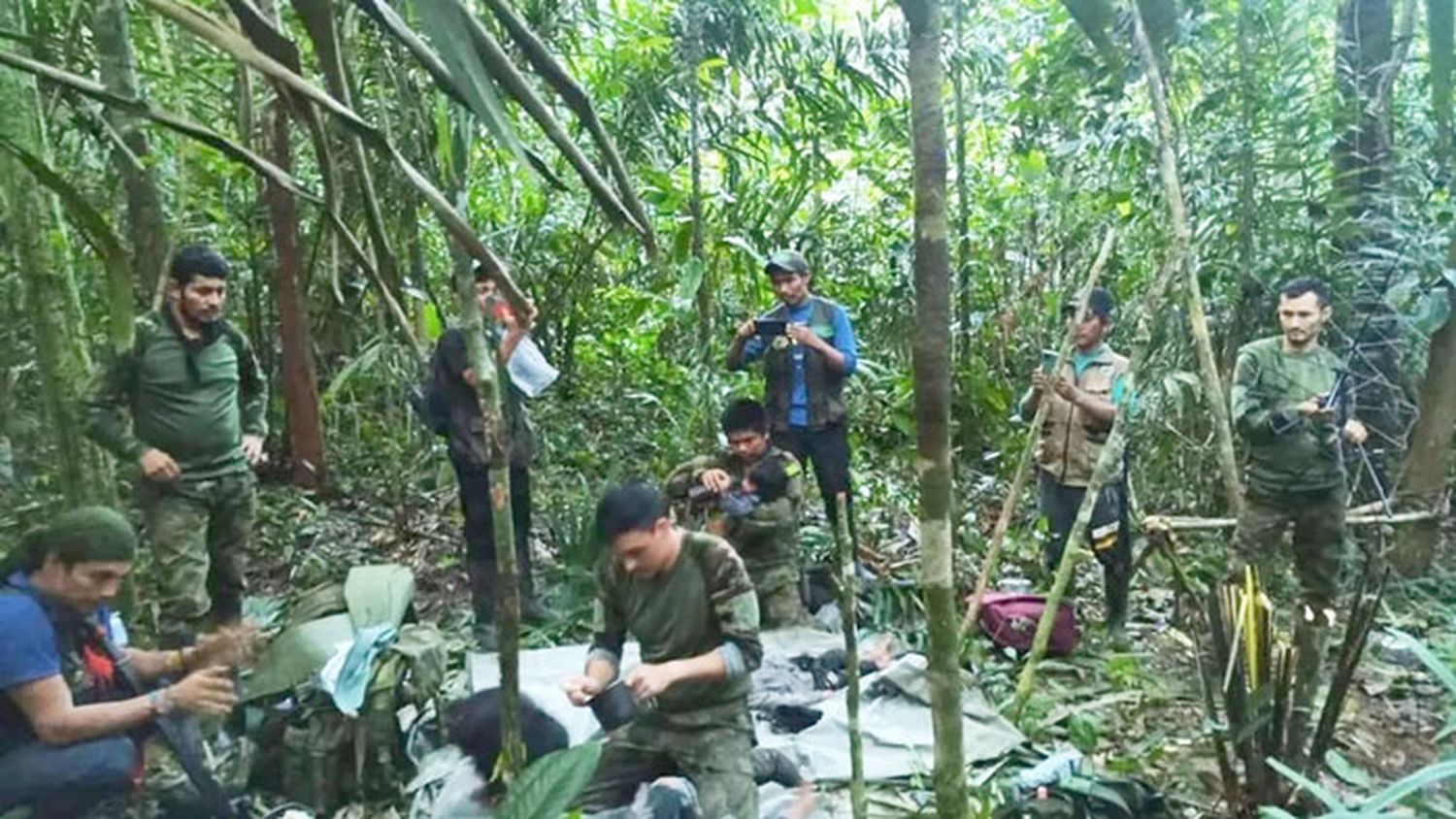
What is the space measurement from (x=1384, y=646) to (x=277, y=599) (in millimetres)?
4450

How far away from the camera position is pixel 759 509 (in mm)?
4715

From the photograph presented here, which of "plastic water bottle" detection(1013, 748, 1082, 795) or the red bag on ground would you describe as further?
the red bag on ground

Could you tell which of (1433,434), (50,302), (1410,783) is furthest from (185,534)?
(1433,434)

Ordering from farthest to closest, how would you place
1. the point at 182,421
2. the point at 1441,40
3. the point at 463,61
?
the point at 182,421
the point at 1441,40
the point at 463,61

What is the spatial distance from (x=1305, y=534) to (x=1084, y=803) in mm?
2074

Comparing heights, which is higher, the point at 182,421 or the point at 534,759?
the point at 182,421

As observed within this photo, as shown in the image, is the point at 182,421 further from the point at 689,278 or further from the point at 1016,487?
the point at 1016,487

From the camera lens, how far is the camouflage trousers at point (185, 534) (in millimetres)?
3877

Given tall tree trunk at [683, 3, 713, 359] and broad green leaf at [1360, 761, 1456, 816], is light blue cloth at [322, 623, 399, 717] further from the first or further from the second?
tall tree trunk at [683, 3, 713, 359]

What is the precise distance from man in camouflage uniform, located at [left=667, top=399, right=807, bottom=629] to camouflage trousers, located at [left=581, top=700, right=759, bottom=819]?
1.56 m

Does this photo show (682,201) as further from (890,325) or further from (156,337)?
(156,337)

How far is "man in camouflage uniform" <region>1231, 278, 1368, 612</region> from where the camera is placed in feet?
13.9

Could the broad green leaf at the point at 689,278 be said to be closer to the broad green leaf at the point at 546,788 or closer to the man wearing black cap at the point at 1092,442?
the man wearing black cap at the point at 1092,442

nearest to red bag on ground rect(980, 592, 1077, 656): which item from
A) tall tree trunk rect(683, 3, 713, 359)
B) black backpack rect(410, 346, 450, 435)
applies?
tall tree trunk rect(683, 3, 713, 359)
